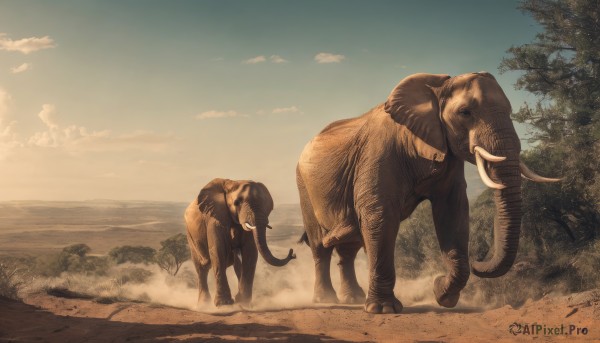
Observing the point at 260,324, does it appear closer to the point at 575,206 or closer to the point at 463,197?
the point at 463,197

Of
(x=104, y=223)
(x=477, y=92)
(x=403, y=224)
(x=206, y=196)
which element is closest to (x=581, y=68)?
(x=403, y=224)

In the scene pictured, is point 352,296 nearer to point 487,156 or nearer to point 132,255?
point 487,156

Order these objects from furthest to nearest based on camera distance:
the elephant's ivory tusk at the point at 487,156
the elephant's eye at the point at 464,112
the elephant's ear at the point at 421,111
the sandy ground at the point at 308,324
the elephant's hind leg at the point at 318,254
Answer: the elephant's hind leg at the point at 318,254, the elephant's ear at the point at 421,111, the elephant's eye at the point at 464,112, the elephant's ivory tusk at the point at 487,156, the sandy ground at the point at 308,324

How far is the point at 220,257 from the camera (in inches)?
625

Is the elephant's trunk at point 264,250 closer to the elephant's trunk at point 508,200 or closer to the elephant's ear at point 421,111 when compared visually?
the elephant's ear at point 421,111

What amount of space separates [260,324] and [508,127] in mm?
5147

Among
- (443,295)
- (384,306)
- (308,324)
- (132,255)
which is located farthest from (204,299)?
(132,255)

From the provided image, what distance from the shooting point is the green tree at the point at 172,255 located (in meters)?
33.8

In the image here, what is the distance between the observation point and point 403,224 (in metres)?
24.0

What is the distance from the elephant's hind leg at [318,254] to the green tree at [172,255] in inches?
794

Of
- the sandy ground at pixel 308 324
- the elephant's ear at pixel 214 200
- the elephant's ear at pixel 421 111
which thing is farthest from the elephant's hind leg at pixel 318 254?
the elephant's ear at pixel 421 111

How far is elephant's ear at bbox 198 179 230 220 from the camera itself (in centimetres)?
1648

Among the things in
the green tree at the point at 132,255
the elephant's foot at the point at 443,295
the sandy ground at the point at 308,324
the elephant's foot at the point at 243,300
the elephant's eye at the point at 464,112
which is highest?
the elephant's eye at the point at 464,112

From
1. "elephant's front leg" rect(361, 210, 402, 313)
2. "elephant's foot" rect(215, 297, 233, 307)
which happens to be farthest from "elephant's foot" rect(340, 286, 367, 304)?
"elephant's front leg" rect(361, 210, 402, 313)
